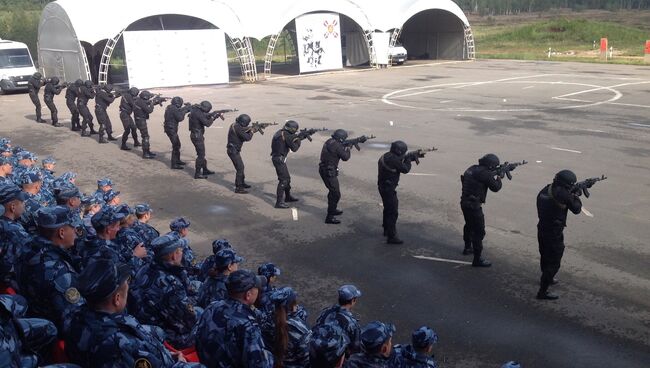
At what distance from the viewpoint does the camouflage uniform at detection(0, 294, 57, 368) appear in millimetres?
3406

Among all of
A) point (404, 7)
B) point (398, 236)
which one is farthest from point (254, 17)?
point (398, 236)

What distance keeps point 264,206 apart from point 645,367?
7.93 meters

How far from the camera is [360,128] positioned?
20125 millimetres

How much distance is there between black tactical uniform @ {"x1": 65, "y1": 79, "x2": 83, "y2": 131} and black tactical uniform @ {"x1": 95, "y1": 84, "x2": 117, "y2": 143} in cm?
137

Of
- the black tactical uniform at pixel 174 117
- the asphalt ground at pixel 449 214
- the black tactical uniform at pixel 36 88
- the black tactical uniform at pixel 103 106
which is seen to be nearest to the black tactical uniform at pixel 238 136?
the asphalt ground at pixel 449 214

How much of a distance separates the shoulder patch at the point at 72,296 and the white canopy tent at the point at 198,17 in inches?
1169

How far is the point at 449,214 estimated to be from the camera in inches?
456

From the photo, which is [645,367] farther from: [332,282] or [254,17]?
[254,17]

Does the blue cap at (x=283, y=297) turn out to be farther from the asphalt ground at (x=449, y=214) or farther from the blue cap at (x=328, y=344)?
the asphalt ground at (x=449, y=214)

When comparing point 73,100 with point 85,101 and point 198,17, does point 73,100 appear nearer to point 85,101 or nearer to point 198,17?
point 85,101

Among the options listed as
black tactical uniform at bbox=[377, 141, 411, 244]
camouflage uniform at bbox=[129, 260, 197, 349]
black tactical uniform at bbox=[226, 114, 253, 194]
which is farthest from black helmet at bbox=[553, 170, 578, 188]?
black tactical uniform at bbox=[226, 114, 253, 194]

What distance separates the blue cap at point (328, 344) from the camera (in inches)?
167

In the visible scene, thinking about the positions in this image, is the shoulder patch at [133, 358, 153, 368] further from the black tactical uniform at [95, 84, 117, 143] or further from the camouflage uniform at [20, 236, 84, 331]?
the black tactical uniform at [95, 84, 117, 143]

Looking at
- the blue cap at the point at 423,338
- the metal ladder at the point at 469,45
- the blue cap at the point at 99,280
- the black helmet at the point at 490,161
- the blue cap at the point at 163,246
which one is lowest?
the blue cap at the point at 423,338
